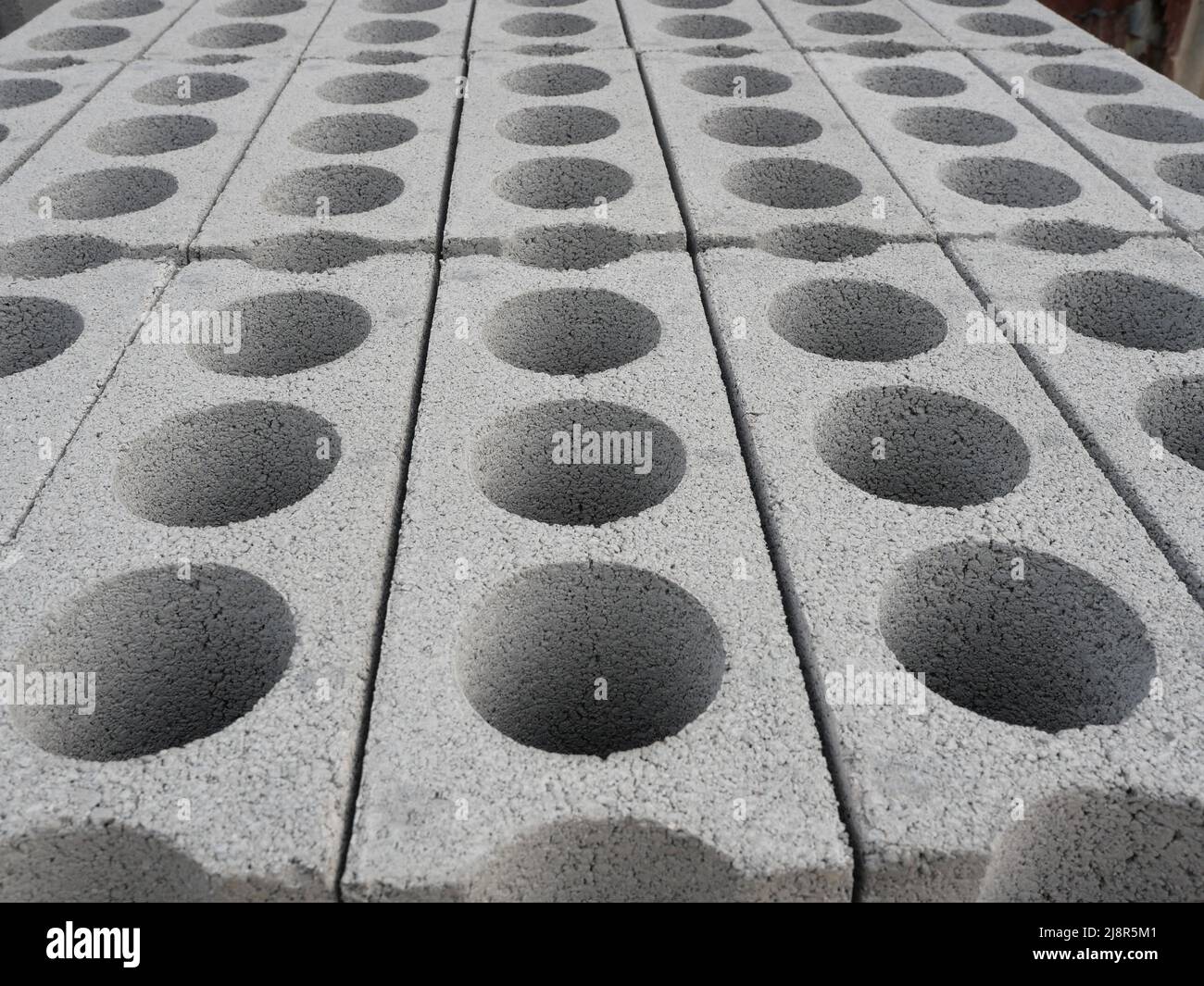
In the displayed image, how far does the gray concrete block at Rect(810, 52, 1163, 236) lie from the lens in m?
3.35

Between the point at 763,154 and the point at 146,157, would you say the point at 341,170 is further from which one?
the point at 763,154

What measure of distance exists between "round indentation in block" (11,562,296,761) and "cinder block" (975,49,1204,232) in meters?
3.03

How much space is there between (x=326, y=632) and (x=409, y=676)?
0.64ft

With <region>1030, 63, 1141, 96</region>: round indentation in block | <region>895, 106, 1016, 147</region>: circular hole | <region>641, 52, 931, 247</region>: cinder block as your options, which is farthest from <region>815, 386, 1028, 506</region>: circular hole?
<region>1030, 63, 1141, 96</region>: round indentation in block

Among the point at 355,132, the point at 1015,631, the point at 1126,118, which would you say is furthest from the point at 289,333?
the point at 1126,118

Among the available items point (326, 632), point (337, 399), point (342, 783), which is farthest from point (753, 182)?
point (342, 783)

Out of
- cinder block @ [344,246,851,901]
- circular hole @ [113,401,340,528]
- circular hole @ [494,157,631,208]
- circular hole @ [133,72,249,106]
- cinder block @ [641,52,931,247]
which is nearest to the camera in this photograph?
cinder block @ [344,246,851,901]

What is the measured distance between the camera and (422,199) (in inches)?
134

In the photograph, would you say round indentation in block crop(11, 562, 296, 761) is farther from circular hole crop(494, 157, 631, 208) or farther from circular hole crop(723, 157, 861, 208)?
circular hole crop(723, 157, 861, 208)

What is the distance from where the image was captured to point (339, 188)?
144 inches

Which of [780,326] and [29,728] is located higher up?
[780,326]

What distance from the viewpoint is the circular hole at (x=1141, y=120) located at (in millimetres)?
4152

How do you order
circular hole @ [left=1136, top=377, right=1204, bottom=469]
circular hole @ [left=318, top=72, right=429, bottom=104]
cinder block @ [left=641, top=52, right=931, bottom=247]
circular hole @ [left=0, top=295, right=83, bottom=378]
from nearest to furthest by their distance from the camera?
circular hole @ [left=1136, top=377, right=1204, bottom=469]
circular hole @ [left=0, top=295, right=83, bottom=378]
cinder block @ [left=641, top=52, right=931, bottom=247]
circular hole @ [left=318, top=72, right=429, bottom=104]
